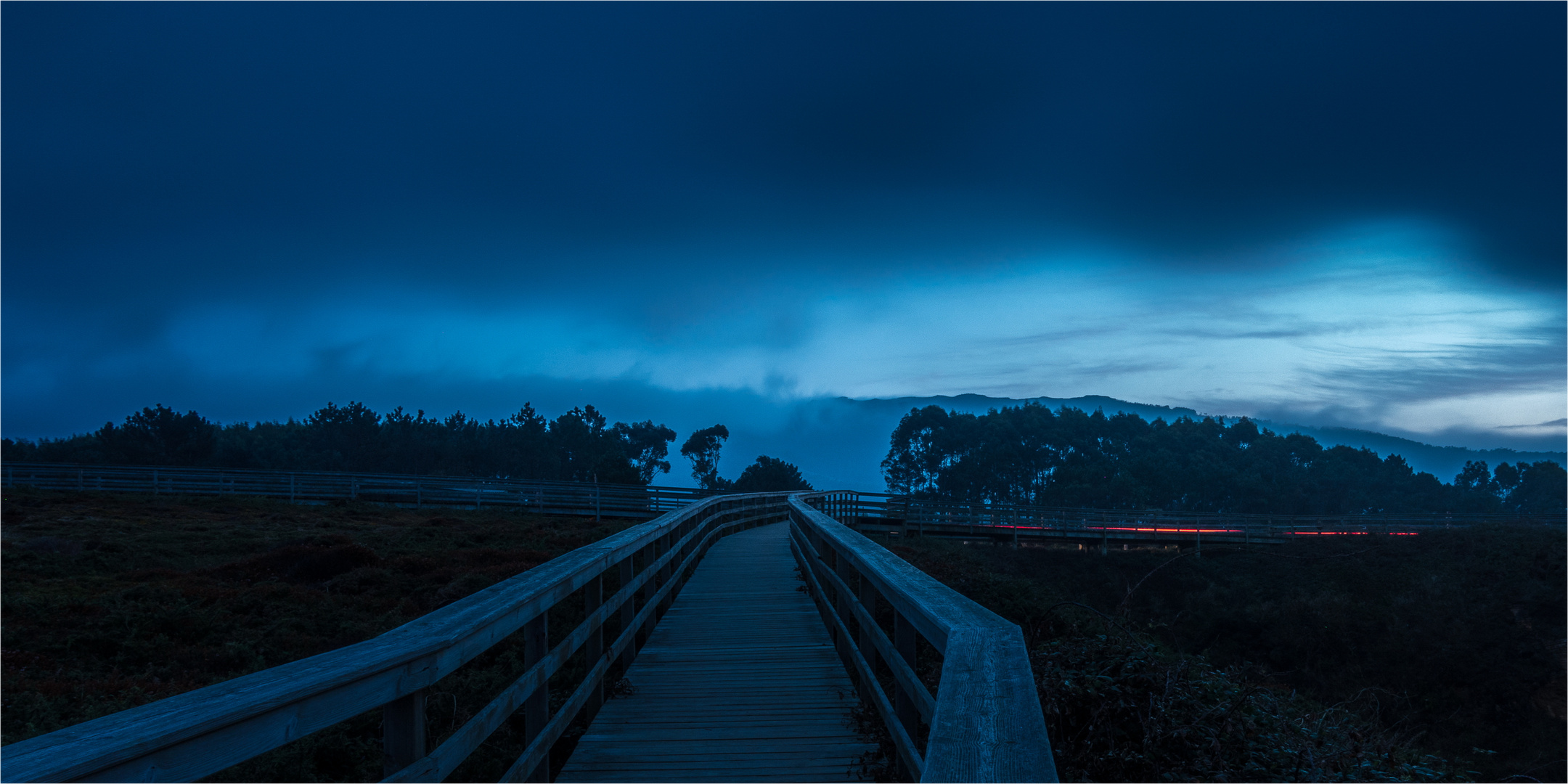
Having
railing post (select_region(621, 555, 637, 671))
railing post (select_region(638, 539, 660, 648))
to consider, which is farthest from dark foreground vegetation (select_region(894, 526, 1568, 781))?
railing post (select_region(638, 539, 660, 648))

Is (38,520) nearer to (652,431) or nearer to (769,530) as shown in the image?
(769,530)

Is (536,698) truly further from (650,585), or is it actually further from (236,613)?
(236,613)

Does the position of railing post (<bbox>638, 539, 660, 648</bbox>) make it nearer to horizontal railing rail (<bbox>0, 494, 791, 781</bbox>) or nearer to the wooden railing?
the wooden railing

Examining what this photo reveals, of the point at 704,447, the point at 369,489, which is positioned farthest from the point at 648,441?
the point at 369,489

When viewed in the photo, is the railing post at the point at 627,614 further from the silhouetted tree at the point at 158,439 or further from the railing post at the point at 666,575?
the silhouetted tree at the point at 158,439

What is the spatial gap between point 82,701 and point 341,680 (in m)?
7.43

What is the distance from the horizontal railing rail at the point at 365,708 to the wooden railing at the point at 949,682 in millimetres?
1404

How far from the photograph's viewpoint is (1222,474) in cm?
Result: 8988

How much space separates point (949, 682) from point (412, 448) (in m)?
96.8

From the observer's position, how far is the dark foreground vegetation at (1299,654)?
4125 millimetres

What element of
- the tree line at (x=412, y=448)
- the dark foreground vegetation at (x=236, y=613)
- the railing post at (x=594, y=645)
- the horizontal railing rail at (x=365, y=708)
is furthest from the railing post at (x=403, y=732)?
the tree line at (x=412, y=448)

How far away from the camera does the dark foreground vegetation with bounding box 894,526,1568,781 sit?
412 cm

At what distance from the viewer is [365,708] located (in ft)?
7.25

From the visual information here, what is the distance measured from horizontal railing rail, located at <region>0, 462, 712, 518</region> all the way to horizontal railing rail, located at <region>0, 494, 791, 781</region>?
29074 mm
